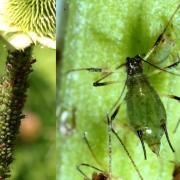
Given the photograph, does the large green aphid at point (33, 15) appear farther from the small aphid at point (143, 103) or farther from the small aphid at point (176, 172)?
the small aphid at point (176, 172)

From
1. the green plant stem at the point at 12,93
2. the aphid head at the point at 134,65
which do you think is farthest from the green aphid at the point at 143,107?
the green plant stem at the point at 12,93

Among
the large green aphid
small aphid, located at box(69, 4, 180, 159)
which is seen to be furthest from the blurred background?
small aphid, located at box(69, 4, 180, 159)

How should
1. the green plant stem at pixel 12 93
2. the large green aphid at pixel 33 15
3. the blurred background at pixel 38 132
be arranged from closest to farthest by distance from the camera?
the green plant stem at pixel 12 93
the large green aphid at pixel 33 15
the blurred background at pixel 38 132

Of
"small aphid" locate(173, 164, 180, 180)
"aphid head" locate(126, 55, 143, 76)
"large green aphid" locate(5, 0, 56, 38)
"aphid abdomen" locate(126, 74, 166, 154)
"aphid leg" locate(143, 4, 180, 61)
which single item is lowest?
"small aphid" locate(173, 164, 180, 180)

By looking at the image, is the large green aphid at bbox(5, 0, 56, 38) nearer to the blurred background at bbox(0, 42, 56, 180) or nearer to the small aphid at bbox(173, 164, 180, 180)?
the small aphid at bbox(173, 164, 180, 180)

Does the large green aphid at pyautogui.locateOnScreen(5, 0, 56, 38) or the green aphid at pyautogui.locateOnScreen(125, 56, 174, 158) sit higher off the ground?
the large green aphid at pyautogui.locateOnScreen(5, 0, 56, 38)

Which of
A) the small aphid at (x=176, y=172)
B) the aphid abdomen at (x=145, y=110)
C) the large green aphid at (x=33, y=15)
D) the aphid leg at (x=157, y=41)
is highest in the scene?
the large green aphid at (x=33, y=15)

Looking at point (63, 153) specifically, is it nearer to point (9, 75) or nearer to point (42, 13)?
point (9, 75)

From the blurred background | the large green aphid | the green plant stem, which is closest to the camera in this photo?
the green plant stem
